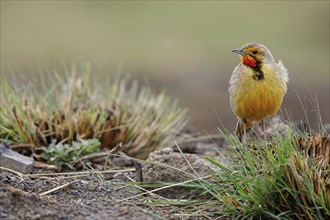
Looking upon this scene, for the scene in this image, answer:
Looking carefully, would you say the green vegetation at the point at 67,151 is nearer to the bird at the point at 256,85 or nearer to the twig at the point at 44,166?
the twig at the point at 44,166

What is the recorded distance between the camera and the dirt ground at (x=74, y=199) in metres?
4.95

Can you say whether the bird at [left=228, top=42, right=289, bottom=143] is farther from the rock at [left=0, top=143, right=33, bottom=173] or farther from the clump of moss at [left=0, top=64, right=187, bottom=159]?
the rock at [left=0, top=143, right=33, bottom=173]

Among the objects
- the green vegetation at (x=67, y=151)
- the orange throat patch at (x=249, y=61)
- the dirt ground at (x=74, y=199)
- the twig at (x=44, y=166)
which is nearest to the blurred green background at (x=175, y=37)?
the green vegetation at (x=67, y=151)

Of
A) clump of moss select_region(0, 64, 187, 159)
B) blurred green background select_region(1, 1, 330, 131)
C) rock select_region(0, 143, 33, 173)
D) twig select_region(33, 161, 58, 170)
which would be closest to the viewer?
rock select_region(0, 143, 33, 173)

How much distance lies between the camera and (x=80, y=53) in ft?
57.7

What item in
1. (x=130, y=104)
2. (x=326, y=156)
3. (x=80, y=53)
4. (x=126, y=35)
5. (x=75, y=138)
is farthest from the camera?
(x=126, y=35)

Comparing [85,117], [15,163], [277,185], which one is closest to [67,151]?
[15,163]

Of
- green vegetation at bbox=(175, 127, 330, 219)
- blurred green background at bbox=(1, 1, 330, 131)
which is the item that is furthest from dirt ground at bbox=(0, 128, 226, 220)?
blurred green background at bbox=(1, 1, 330, 131)

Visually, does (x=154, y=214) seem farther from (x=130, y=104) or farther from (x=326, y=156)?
(x=130, y=104)

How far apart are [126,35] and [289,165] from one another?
48.0 ft

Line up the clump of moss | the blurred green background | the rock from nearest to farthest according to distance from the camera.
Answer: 1. the rock
2. the clump of moss
3. the blurred green background

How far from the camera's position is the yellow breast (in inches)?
255

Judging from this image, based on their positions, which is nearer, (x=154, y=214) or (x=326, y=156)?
(x=154, y=214)

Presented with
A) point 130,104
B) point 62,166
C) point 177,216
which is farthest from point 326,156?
point 130,104
